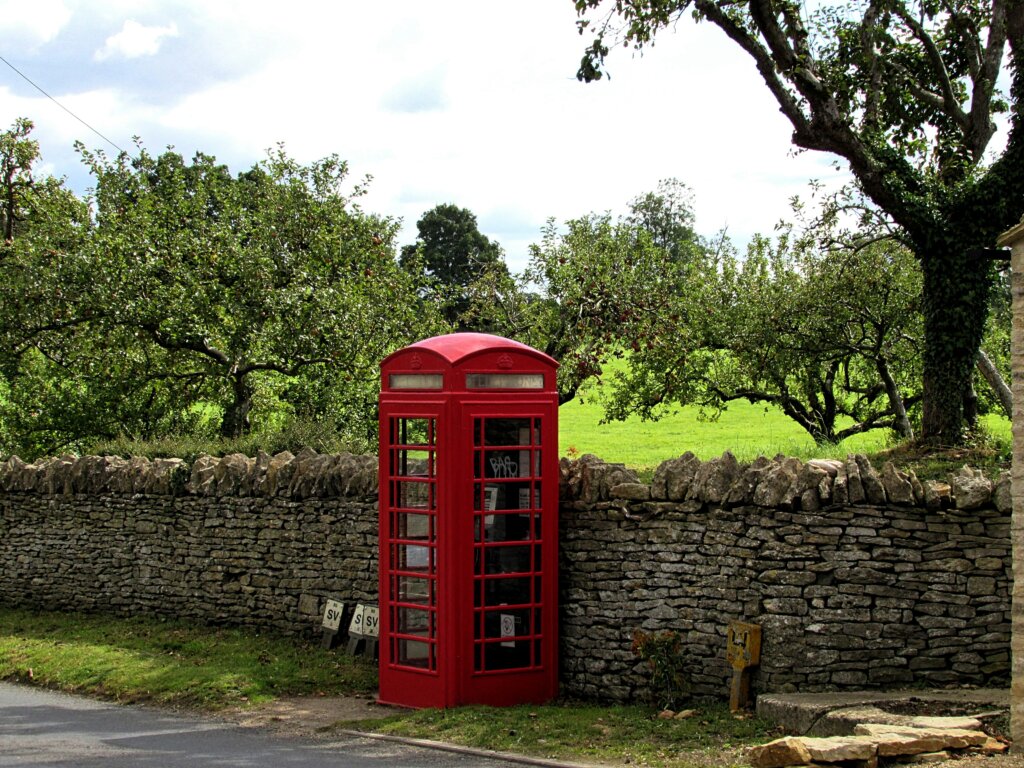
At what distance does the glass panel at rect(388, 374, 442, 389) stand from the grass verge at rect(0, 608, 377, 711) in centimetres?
268

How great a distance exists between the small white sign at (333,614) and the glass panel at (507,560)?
247 cm

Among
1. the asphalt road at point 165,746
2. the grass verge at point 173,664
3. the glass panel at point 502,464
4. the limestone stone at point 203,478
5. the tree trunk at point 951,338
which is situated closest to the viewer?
the asphalt road at point 165,746

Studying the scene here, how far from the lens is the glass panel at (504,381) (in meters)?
8.85

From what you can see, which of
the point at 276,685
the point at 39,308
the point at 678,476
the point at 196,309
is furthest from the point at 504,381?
the point at 39,308

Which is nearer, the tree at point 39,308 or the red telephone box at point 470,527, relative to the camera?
the red telephone box at point 470,527

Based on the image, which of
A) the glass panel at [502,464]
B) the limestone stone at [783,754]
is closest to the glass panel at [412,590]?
the glass panel at [502,464]

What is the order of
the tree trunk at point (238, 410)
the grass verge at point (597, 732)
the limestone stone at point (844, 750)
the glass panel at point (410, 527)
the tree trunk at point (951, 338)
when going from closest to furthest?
the limestone stone at point (844, 750)
the grass verge at point (597, 732)
the glass panel at point (410, 527)
the tree trunk at point (951, 338)
the tree trunk at point (238, 410)

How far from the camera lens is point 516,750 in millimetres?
7734

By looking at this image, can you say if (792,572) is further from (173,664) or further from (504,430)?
(173,664)

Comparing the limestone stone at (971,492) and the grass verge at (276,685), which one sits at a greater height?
the limestone stone at (971,492)

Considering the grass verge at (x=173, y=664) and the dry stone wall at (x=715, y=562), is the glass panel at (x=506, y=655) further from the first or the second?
the grass verge at (x=173, y=664)

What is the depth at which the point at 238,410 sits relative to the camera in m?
17.4

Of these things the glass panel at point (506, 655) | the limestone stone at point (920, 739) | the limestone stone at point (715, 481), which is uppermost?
the limestone stone at point (715, 481)

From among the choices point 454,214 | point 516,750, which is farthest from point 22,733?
point 454,214
